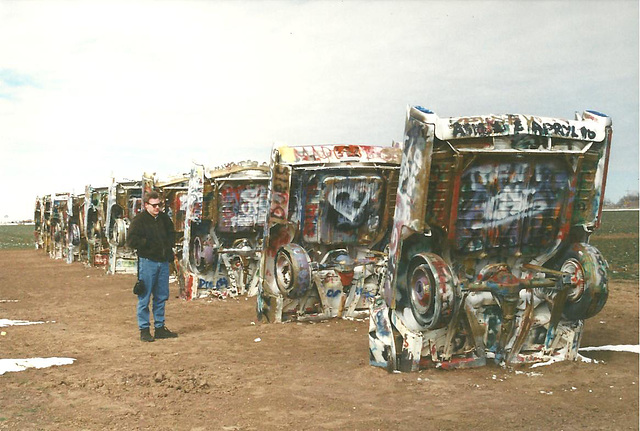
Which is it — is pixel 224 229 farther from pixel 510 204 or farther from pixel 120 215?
pixel 120 215

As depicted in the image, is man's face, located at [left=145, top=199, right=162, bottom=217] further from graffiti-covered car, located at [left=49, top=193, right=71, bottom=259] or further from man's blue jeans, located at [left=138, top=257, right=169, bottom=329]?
graffiti-covered car, located at [left=49, top=193, right=71, bottom=259]

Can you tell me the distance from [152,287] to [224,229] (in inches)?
148

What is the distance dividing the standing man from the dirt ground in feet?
1.13

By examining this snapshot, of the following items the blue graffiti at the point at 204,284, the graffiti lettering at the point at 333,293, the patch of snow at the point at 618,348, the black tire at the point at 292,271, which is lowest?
the blue graffiti at the point at 204,284

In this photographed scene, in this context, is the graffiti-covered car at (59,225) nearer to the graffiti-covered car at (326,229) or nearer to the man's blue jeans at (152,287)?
the man's blue jeans at (152,287)

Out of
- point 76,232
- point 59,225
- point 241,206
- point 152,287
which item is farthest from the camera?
point 59,225

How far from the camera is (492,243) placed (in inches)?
271

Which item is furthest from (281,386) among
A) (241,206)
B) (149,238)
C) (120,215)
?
(120,215)

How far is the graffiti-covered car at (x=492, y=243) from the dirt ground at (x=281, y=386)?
12.8 inches

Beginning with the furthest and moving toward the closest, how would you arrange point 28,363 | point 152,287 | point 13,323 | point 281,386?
point 13,323 < point 152,287 < point 28,363 < point 281,386

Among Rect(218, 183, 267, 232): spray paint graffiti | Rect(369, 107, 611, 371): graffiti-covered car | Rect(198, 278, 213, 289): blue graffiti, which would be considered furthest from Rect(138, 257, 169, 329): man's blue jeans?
Rect(198, 278, 213, 289): blue graffiti

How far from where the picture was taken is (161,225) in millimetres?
9266

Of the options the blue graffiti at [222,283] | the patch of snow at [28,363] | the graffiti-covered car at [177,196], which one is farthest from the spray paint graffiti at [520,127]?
the graffiti-covered car at [177,196]

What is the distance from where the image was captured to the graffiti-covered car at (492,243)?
21.2 feet
